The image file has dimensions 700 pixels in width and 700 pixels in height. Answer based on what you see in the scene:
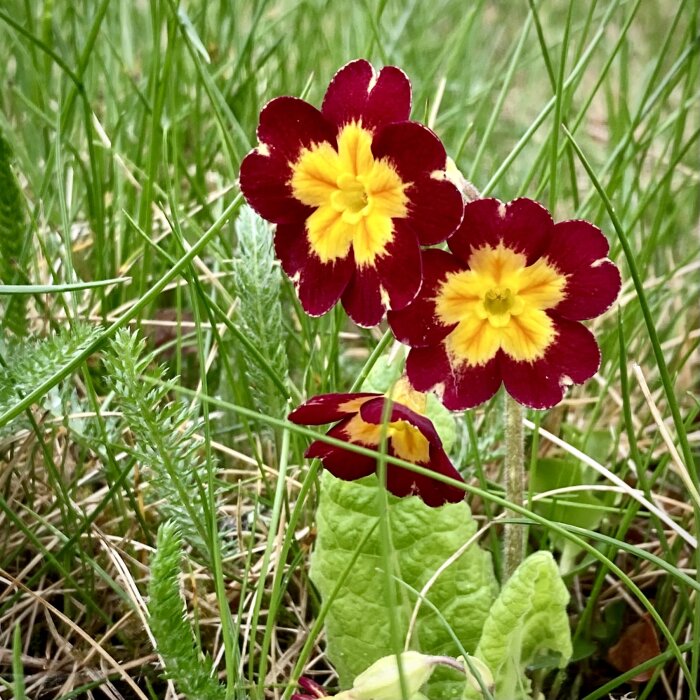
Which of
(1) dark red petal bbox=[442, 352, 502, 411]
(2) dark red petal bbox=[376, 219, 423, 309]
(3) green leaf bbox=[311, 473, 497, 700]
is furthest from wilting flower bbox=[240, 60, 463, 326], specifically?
(3) green leaf bbox=[311, 473, 497, 700]

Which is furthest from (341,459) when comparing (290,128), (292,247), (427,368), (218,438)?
(218,438)

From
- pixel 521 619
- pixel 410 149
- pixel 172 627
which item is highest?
pixel 410 149

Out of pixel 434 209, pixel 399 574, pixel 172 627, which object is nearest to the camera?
pixel 172 627

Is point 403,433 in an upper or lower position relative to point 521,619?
upper

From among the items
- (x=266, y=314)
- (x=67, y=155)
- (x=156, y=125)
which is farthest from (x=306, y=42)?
(x=266, y=314)

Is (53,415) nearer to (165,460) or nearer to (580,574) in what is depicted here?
(165,460)

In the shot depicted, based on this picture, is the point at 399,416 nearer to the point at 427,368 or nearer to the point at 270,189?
the point at 427,368

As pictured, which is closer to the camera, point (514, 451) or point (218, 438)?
point (514, 451)
